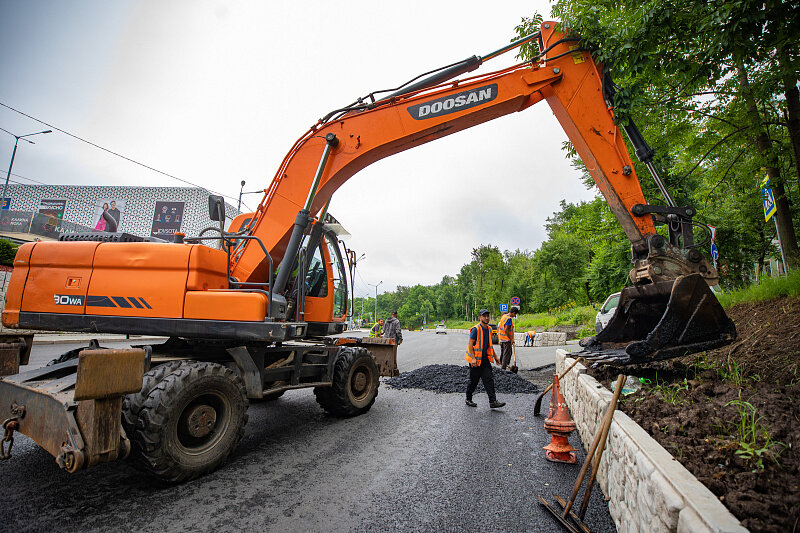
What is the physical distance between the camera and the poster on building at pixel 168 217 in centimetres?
3538

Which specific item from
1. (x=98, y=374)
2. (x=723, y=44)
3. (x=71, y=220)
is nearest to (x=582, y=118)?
(x=723, y=44)

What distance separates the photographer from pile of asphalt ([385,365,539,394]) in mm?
8375

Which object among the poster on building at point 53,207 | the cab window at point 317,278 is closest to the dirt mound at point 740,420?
the cab window at point 317,278

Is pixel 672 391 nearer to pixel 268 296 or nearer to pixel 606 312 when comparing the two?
pixel 268 296

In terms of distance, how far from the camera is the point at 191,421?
12.1 feet

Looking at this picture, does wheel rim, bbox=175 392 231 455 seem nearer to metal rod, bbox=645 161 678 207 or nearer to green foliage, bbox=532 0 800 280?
metal rod, bbox=645 161 678 207

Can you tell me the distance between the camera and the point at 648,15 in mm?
4203

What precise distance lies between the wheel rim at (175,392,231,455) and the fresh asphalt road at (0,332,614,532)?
32cm

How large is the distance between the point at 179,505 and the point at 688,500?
3434 mm

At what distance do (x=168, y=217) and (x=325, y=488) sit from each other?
126 ft

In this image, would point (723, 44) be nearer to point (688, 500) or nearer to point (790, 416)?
point (790, 416)

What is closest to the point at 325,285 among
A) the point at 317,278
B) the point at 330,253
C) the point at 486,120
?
the point at 317,278

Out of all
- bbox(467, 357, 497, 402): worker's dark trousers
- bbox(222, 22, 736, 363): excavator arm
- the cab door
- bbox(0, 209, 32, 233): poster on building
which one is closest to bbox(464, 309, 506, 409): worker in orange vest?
bbox(467, 357, 497, 402): worker's dark trousers

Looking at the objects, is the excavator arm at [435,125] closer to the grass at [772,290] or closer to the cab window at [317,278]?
the cab window at [317,278]
